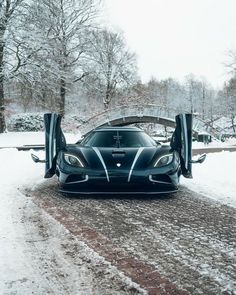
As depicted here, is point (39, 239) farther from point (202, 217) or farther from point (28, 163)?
point (28, 163)

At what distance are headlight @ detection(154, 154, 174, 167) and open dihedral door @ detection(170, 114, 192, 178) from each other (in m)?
0.95

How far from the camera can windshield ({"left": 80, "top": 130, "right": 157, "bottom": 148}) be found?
7.35 m

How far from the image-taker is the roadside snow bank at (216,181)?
672 cm

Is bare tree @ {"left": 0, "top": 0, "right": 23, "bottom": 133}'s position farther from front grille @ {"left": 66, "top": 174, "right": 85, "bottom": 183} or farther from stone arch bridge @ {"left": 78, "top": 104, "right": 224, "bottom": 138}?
front grille @ {"left": 66, "top": 174, "right": 85, "bottom": 183}

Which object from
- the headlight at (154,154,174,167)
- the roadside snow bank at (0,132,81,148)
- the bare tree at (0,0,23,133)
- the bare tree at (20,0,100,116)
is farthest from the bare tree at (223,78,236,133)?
the headlight at (154,154,174,167)

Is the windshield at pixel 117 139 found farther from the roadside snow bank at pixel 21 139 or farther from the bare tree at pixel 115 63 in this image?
the bare tree at pixel 115 63

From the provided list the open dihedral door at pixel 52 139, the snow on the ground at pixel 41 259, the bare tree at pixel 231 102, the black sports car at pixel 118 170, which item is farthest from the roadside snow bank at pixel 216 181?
the bare tree at pixel 231 102

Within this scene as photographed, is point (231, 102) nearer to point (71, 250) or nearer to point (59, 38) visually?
point (59, 38)

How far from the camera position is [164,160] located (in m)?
6.36

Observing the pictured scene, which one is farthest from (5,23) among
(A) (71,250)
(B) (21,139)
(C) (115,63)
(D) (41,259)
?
(C) (115,63)

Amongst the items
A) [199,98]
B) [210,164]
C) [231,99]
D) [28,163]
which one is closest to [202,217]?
[210,164]

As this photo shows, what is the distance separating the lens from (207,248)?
3758mm

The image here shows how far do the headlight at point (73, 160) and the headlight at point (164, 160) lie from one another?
45.7 inches

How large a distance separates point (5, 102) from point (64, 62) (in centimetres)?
552
